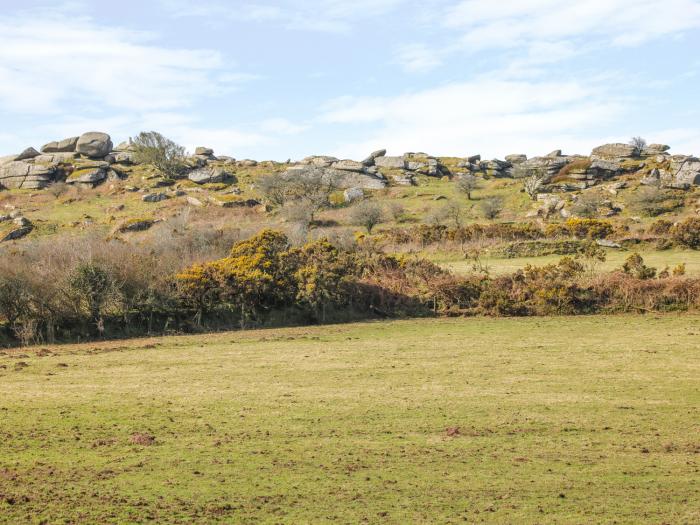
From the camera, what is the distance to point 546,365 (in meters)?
24.2

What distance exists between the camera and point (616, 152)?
352ft

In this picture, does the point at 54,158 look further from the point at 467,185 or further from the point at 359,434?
the point at 359,434

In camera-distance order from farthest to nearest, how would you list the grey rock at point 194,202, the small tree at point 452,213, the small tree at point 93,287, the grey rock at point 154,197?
the grey rock at point 154,197 → the grey rock at point 194,202 → the small tree at point 452,213 → the small tree at point 93,287

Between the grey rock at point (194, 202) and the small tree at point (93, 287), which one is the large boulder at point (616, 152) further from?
the small tree at point (93, 287)

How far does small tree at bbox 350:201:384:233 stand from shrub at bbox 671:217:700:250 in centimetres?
2633

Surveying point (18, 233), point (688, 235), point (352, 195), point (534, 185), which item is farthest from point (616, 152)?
point (18, 233)

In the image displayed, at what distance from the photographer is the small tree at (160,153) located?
10050 centimetres

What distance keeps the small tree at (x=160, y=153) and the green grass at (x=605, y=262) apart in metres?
59.6

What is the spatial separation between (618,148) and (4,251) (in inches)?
3623

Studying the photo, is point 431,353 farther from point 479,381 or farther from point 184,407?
point 184,407

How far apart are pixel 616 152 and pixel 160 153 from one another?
2567 inches

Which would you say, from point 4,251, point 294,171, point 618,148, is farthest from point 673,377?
point 618,148

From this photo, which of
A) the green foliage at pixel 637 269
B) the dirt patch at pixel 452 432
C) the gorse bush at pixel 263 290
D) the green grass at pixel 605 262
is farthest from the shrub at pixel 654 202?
the dirt patch at pixel 452 432

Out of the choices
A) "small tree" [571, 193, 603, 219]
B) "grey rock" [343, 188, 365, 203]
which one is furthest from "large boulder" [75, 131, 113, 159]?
"small tree" [571, 193, 603, 219]
